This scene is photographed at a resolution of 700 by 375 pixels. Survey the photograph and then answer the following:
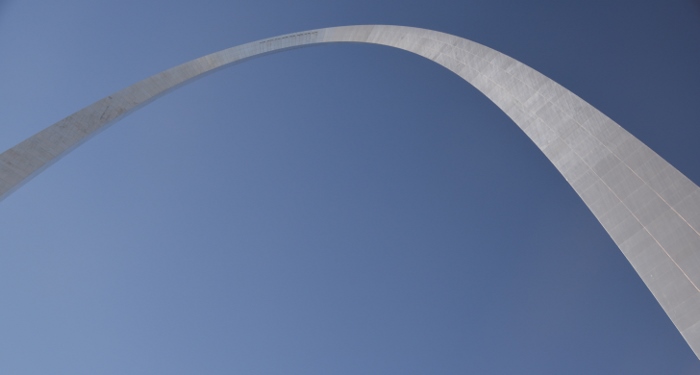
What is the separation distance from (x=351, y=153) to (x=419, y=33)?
8.80 metres

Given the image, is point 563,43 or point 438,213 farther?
point 438,213

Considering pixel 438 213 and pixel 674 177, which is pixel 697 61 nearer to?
pixel 438 213

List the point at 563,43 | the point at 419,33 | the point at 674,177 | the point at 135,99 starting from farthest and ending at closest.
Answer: the point at 563,43 → the point at 419,33 → the point at 135,99 → the point at 674,177

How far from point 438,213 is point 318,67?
8.57 m

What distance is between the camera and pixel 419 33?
63.3 ft

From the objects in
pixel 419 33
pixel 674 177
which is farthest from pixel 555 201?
pixel 674 177

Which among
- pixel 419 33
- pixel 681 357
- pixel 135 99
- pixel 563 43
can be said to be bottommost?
pixel 681 357

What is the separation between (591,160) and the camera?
38.5 ft

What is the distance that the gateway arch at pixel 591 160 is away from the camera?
377 inches

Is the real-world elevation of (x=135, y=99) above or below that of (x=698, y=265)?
above

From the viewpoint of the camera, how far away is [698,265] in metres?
9.29

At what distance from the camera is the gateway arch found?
9.58m

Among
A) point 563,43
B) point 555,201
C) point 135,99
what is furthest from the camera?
point 555,201

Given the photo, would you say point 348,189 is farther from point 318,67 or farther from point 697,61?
point 697,61
